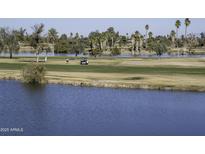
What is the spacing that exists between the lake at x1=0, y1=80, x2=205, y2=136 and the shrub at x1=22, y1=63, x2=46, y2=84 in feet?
14.5

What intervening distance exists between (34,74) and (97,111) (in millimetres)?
26694

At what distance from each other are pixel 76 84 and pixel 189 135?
33580mm

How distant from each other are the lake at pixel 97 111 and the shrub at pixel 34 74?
4430 mm

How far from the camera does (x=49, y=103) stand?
5088cm

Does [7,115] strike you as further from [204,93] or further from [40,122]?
[204,93]

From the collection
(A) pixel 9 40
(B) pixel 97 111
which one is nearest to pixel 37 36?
(A) pixel 9 40

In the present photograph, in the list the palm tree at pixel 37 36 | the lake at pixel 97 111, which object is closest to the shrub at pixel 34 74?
the lake at pixel 97 111

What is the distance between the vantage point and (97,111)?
45.1m

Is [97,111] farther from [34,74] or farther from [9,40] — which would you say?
[9,40]

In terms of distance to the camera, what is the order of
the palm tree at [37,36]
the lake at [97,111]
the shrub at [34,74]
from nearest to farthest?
the lake at [97,111] → the shrub at [34,74] → the palm tree at [37,36]

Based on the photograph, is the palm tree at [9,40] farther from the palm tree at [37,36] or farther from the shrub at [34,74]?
the shrub at [34,74]

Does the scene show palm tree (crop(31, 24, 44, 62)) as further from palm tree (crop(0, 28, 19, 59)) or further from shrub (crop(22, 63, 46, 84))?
shrub (crop(22, 63, 46, 84))

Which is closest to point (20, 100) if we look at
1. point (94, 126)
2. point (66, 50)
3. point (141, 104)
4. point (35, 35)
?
point (141, 104)

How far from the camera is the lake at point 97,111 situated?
36.5 metres
